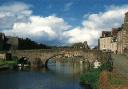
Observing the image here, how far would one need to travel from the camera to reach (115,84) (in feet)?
118

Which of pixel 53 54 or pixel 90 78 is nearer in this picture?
pixel 90 78

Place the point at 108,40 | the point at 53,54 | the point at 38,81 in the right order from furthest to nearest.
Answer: the point at 108,40
the point at 53,54
the point at 38,81

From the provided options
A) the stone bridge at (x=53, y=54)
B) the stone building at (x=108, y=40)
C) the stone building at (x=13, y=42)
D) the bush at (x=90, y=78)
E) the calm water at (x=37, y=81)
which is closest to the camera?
the bush at (x=90, y=78)

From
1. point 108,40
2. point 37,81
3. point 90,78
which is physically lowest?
point 37,81

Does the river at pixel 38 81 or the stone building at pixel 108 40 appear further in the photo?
the stone building at pixel 108 40

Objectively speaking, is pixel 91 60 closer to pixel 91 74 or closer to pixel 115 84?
pixel 91 74

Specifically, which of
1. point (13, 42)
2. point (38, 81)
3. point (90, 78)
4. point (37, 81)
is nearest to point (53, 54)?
point (37, 81)

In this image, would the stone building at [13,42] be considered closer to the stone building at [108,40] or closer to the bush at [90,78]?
the stone building at [108,40]

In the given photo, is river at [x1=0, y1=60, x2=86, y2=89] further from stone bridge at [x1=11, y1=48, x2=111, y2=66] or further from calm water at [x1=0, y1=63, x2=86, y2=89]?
stone bridge at [x1=11, y1=48, x2=111, y2=66]

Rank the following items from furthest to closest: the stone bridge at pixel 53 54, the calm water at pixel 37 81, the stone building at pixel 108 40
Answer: the stone building at pixel 108 40, the stone bridge at pixel 53 54, the calm water at pixel 37 81

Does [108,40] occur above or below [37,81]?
above

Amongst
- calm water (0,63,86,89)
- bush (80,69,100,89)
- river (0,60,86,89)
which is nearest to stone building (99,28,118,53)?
river (0,60,86,89)

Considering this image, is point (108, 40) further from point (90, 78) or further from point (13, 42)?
point (90, 78)

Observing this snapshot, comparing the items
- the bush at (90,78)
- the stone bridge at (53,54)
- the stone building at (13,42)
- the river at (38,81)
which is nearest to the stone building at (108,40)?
the stone bridge at (53,54)
